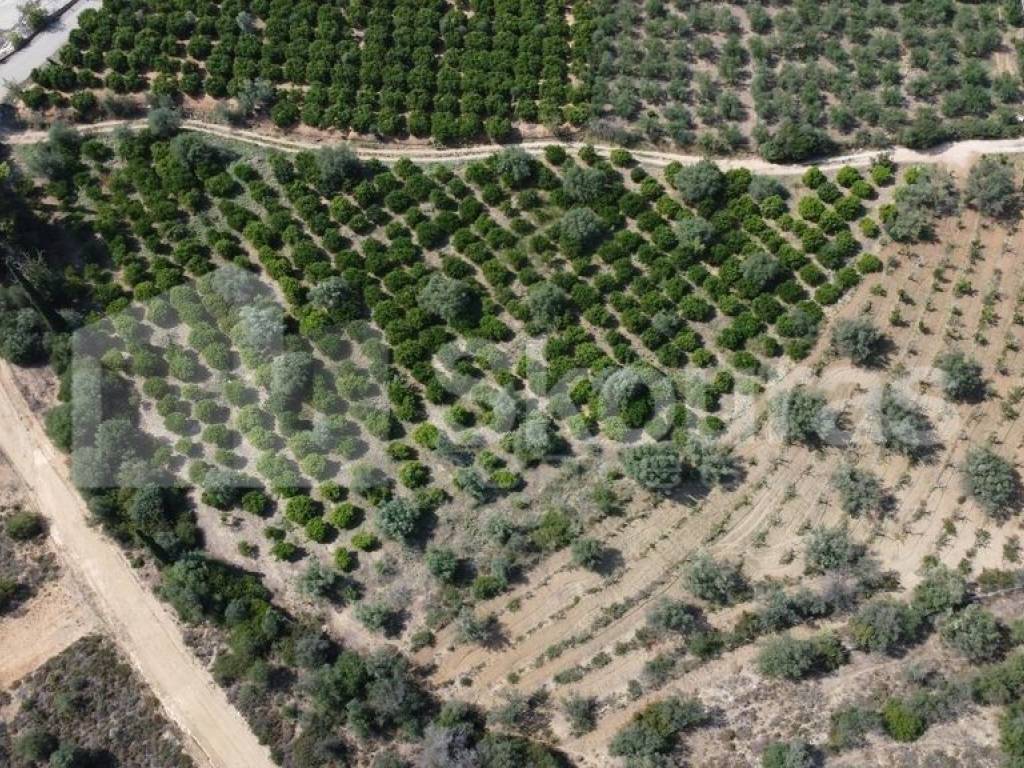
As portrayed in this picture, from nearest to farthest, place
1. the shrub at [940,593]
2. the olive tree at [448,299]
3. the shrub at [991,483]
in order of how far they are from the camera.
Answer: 1. the shrub at [940,593]
2. the shrub at [991,483]
3. the olive tree at [448,299]

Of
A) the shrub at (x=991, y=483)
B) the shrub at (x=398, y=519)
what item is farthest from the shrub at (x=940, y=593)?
the shrub at (x=398, y=519)

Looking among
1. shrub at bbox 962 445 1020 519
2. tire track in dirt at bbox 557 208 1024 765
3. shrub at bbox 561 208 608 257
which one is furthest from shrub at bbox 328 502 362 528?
shrub at bbox 962 445 1020 519

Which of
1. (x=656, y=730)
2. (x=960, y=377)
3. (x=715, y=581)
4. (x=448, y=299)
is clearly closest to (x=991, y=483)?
(x=960, y=377)

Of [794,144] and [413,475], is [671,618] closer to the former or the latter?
[413,475]

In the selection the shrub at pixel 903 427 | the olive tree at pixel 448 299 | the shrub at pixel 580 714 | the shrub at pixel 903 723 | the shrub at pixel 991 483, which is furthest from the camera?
the olive tree at pixel 448 299

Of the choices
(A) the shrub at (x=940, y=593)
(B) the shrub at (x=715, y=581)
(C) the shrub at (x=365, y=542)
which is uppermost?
(C) the shrub at (x=365, y=542)

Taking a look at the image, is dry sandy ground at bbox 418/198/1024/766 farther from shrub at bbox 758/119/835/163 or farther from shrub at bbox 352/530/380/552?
shrub at bbox 758/119/835/163

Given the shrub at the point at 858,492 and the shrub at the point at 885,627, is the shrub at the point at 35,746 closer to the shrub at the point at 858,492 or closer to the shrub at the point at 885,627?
the shrub at the point at 885,627

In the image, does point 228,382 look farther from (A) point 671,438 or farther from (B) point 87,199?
(A) point 671,438
